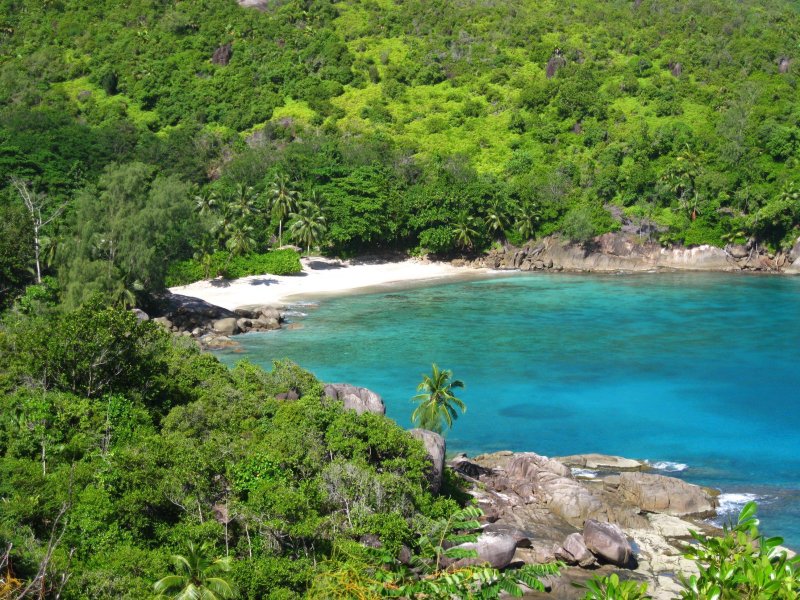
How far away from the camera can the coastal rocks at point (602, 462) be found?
3500 centimetres

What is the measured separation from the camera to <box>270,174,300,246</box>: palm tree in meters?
83.9

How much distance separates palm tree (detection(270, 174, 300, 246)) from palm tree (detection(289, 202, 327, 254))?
1.54 metres

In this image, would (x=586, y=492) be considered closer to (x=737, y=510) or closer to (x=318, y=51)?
(x=737, y=510)

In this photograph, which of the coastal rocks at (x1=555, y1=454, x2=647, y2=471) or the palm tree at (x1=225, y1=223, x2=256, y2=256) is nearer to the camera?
the coastal rocks at (x1=555, y1=454, x2=647, y2=471)

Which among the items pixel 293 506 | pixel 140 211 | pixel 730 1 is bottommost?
pixel 293 506

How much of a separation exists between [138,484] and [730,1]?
15331cm

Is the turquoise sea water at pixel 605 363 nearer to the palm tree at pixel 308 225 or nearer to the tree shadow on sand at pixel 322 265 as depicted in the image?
the tree shadow on sand at pixel 322 265

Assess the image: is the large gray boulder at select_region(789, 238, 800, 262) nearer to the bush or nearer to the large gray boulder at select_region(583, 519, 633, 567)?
the bush

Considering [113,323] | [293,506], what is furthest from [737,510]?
[113,323]

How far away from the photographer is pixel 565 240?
88.4 meters

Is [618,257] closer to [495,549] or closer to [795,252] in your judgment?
[795,252]

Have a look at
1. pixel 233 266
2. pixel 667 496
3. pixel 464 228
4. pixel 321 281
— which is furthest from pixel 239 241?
pixel 667 496

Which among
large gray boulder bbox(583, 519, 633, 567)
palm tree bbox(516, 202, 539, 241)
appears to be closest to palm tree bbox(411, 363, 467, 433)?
large gray boulder bbox(583, 519, 633, 567)

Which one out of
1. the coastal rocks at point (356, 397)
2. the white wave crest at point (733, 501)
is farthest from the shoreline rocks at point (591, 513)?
the coastal rocks at point (356, 397)
